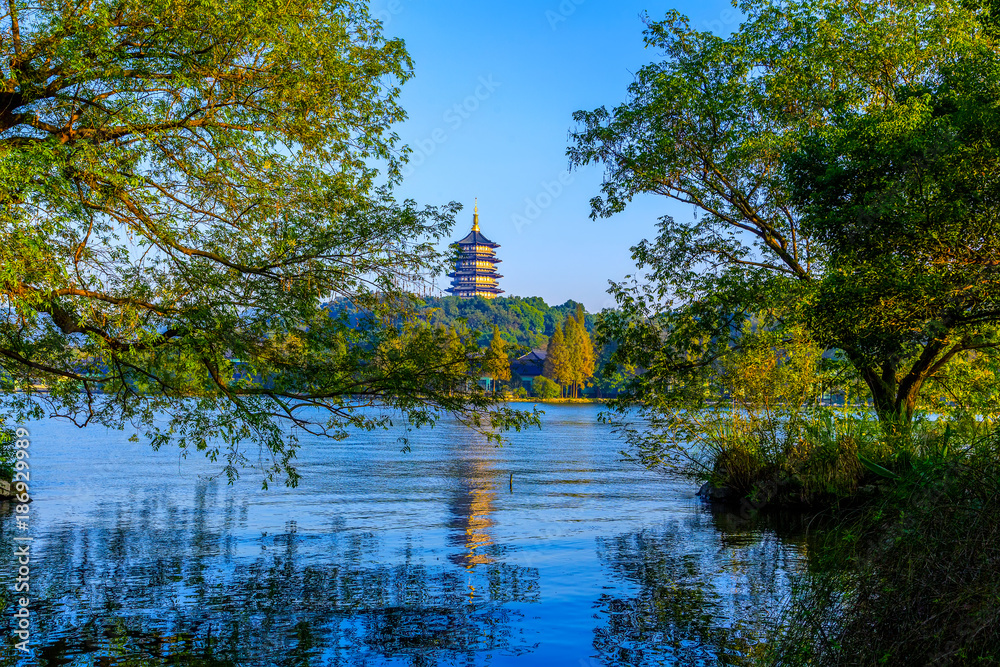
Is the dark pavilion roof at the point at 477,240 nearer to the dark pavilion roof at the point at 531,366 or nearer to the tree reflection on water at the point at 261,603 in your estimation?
the dark pavilion roof at the point at 531,366

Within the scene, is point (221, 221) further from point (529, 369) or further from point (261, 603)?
point (529, 369)

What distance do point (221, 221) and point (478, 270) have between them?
15498 cm

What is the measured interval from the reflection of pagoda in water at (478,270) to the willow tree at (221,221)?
15035cm

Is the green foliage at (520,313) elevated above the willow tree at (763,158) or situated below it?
above

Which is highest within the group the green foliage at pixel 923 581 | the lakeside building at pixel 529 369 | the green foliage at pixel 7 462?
the lakeside building at pixel 529 369

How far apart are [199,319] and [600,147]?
11646 mm

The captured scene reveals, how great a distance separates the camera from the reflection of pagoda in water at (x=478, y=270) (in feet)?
539

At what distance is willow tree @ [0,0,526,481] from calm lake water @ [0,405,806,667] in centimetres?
235

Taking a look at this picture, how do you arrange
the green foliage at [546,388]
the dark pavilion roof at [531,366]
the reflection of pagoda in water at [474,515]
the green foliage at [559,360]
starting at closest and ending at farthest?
the reflection of pagoda in water at [474,515], the green foliage at [559,360], the green foliage at [546,388], the dark pavilion roof at [531,366]

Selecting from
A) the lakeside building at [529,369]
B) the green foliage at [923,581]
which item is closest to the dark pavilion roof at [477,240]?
the lakeside building at [529,369]

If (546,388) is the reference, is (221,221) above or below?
above

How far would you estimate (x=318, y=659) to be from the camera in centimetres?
850

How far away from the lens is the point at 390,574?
12.9 meters

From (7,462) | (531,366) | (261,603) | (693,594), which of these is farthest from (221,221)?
(531,366)
